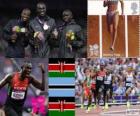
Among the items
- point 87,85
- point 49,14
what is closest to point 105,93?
point 87,85

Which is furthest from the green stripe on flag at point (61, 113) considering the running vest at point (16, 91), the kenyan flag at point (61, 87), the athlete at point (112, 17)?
the athlete at point (112, 17)

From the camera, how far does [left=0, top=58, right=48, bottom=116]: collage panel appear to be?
5.52m

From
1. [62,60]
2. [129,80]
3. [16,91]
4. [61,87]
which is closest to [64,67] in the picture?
[62,60]

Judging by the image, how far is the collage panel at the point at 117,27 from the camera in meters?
5.71

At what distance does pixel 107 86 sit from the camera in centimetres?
564

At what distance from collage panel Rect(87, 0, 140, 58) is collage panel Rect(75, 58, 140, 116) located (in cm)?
15

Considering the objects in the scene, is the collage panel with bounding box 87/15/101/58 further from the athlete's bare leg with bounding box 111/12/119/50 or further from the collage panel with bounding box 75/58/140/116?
the athlete's bare leg with bounding box 111/12/119/50

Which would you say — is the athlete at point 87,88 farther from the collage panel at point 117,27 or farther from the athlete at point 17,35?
the athlete at point 17,35

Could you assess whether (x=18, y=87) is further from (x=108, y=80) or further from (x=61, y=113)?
(x=108, y=80)

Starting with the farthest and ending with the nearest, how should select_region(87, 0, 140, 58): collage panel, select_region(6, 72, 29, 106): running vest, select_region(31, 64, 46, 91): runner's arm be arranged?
1. select_region(87, 0, 140, 58): collage panel
2. select_region(31, 64, 46, 91): runner's arm
3. select_region(6, 72, 29, 106): running vest

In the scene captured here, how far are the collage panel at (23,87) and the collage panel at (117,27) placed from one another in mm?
1032

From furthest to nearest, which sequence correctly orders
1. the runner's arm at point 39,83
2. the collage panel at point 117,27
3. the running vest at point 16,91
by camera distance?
1. the collage panel at point 117,27
2. the runner's arm at point 39,83
3. the running vest at point 16,91

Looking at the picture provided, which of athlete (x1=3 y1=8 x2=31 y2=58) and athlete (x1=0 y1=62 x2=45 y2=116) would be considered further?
athlete (x1=3 y1=8 x2=31 y2=58)

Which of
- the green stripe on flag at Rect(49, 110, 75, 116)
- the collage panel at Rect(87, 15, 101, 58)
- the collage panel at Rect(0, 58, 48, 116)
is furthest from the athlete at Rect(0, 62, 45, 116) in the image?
the collage panel at Rect(87, 15, 101, 58)
